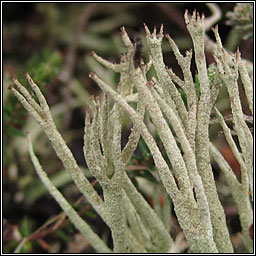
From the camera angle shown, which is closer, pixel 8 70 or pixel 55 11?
pixel 8 70

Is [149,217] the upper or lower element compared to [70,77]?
lower

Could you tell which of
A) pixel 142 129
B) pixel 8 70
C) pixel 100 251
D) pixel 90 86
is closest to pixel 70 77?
pixel 90 86

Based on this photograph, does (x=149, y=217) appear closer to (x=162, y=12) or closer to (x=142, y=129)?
(x=142, y=129)

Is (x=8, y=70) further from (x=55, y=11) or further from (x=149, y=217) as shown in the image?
(x=149, y=217)

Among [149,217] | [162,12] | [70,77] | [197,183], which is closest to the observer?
[197,183]

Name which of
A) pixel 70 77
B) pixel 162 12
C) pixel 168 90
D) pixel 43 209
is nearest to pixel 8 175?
pixel 43 209

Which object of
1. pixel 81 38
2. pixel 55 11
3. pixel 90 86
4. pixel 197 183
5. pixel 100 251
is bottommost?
pixel 100 251

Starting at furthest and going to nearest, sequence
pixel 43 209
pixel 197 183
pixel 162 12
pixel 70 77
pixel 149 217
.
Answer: pixel 162 12 → pixel 70 77 → pixel 43 209 → pixel 149 217 → pixel 197 183
